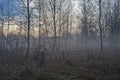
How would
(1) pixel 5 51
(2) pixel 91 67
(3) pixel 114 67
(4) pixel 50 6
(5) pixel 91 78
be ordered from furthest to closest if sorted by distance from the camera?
(4) pixel 50 6
(1) pixel 5 51
(2) pixel 91 67
(3) pixel 114 67
(5) pixel 91 78

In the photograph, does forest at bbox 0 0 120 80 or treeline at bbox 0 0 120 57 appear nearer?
forest at bbox 0 0 120 80

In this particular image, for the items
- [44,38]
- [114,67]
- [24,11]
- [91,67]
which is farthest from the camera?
[44,38]

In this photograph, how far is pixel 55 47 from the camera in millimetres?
33219

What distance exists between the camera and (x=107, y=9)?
42531mm

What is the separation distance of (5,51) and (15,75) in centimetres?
938

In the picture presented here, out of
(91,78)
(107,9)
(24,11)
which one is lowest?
(91,78)

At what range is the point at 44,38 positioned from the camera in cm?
3947

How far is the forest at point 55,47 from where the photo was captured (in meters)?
13.4

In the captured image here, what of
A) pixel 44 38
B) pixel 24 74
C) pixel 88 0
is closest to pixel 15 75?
pixel 24 74

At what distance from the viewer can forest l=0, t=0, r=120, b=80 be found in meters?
13.4

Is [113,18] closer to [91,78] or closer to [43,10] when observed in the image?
[43,10]

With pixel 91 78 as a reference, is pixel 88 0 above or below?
above

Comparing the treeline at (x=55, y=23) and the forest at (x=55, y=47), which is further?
the treeline at (x=55, y=23)

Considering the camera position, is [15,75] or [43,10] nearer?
[15,75]
